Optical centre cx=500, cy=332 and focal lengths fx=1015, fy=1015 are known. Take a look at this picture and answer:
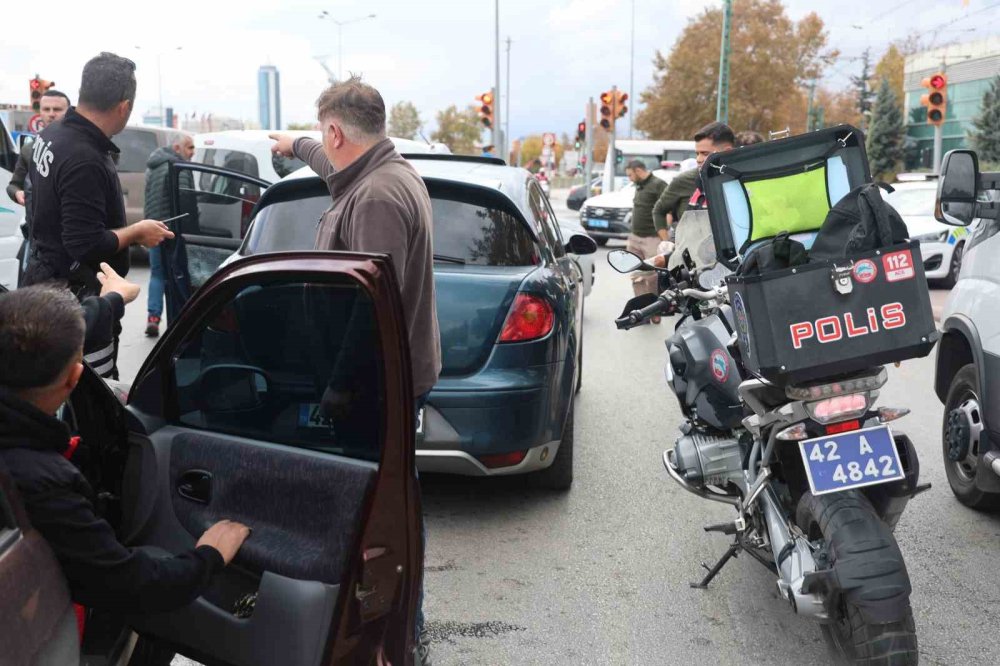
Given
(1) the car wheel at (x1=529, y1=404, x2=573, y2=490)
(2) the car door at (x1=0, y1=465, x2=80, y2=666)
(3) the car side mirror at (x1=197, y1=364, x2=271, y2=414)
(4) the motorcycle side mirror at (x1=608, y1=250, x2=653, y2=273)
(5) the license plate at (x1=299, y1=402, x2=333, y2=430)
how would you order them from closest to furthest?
(2) the car door at (x1=0, y1=465, x2=80, y2=666)
(5) the license plate at (x1=299, y1=402, x2=333, y2=430)
(3) the car side mirror at (x1=197, y1=364, x2=271, y2=414)
(4) the motorcycle side mirror at (x1=608, y1=250, x2=653, y2=273)
(1) the car wheel at (x1=529, y1=404, x2=573, y2=490)

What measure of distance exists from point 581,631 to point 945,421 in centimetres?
268

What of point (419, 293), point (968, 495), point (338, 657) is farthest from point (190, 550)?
point (968, 495)

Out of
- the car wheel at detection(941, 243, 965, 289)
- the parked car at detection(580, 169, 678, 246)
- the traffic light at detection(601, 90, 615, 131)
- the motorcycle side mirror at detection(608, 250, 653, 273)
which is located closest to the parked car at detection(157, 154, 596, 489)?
the motorcycle side mirror at detection(608, 250, 653, 273)

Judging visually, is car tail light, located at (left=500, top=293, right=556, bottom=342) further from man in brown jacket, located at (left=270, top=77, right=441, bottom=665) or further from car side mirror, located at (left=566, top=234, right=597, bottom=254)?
car side mirror, located at (left=566, top=234, right=597, bottom=254)

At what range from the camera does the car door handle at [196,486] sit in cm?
253

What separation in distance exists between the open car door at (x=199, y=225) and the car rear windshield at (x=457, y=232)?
6.03 ft

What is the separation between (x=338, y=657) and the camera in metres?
2.26

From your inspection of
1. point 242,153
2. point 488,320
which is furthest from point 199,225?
point 242,153

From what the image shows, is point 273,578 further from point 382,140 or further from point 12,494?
point 382,140

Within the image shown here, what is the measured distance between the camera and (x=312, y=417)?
2436 mm

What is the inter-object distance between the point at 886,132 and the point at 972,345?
58084 millimetres

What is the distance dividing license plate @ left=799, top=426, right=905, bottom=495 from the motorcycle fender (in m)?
0.08

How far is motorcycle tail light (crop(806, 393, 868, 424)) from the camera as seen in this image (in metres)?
3.29

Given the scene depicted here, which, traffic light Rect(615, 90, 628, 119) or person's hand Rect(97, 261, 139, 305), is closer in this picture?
person's hand Rect(97, 261, 139, 305)
